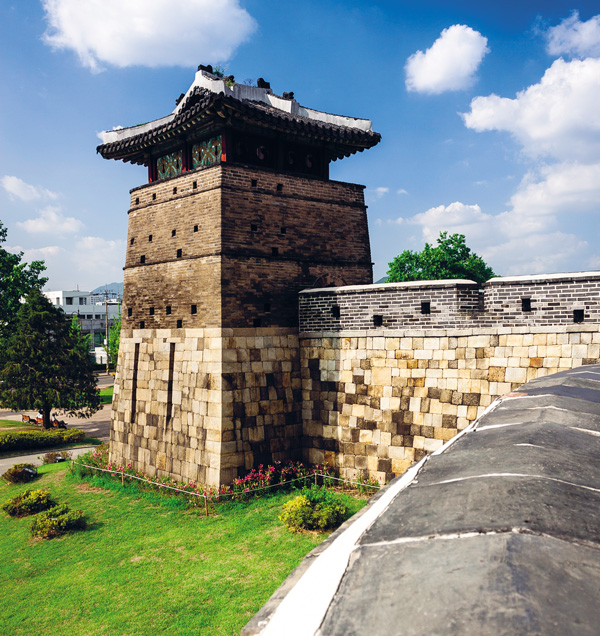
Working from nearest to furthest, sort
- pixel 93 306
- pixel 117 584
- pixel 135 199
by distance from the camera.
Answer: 1. pixel 117 584
2. pixel 135 199
3. pixel 93 306

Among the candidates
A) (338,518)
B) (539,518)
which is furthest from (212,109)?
(539,518)

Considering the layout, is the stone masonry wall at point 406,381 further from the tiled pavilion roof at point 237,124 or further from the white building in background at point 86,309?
the white building in background at point 86,309

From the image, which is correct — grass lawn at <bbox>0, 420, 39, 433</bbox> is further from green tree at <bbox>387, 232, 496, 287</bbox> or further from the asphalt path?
green tree at <bbox>387, 232, 496, 287</bbox>

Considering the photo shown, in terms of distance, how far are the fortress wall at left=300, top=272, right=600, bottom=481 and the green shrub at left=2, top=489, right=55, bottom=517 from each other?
688 centimetres

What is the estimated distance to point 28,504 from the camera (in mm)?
12391

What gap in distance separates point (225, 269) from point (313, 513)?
19.9ft

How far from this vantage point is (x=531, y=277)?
9633mm

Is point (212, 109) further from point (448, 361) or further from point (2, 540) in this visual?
point (2, 540)

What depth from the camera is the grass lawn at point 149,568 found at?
7.44m

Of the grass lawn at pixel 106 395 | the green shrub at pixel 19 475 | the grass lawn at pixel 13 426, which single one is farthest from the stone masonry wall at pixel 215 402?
the grass lawn at pixel 106 395

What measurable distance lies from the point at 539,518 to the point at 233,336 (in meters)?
11.2

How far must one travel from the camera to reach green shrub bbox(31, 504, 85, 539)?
1074 centimetres

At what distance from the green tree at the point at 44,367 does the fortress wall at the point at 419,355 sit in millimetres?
14363

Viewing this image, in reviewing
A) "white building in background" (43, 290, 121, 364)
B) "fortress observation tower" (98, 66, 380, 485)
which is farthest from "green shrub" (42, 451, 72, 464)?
"white building in background" (43, 290, 121, 364)
